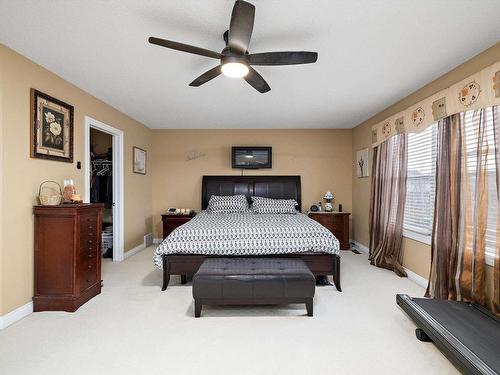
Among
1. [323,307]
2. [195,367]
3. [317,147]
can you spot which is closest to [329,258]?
[323,307]

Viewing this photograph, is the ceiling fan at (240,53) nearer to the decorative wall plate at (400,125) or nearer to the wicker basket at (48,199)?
the wicker basket at (48,199)

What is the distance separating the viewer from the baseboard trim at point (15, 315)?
7.42ft

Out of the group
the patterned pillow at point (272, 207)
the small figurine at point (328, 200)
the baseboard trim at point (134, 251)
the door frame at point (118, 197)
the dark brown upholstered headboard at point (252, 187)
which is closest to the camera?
the door frame at point (118, 197)

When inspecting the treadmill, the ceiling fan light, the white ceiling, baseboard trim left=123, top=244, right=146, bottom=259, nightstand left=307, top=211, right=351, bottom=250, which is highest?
the white ceiling

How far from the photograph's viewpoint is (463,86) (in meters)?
2.58

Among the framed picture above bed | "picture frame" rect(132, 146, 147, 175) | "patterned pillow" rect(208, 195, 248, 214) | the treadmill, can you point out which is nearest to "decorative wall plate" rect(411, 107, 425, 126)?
the treadmill

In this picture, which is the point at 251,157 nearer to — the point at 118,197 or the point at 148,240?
the point at 118,197

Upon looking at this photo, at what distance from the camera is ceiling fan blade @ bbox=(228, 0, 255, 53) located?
61.6 inches

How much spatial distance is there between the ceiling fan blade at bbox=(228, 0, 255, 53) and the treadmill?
2.55 meters

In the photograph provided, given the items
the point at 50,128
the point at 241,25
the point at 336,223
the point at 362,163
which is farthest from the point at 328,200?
the point at 50,128

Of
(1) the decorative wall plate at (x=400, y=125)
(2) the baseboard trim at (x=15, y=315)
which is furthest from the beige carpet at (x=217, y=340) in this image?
(1) the decorative wall plate at (x=400, y=125)

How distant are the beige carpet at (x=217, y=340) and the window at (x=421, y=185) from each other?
1031 mm

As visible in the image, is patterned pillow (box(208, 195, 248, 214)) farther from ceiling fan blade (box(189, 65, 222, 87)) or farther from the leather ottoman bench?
ceiling fan blade (box(189, 65, 222, 87))

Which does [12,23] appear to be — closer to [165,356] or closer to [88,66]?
[88,66]
